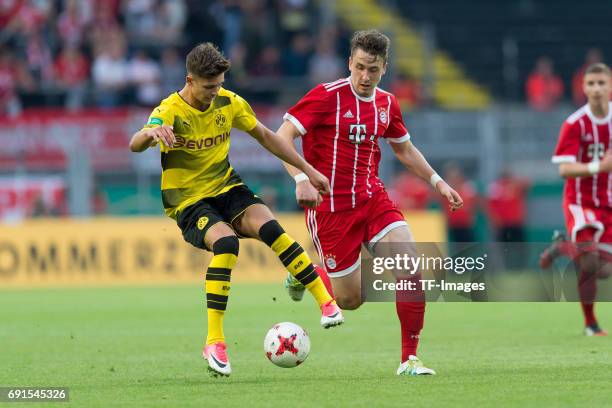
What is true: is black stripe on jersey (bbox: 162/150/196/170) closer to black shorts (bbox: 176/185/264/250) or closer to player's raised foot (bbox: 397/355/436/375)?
black shorts (bbox: 176/185/264/250)

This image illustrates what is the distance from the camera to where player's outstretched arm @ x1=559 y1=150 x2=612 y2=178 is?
10695 mm

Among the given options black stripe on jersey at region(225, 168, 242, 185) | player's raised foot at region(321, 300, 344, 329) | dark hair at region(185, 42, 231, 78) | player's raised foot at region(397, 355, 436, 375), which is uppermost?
dark hair at region(185, 42, 231, 78)

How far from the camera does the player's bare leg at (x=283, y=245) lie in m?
8.66

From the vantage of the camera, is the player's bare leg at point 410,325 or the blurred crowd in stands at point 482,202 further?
the blurred crowd in stands at point 482,202

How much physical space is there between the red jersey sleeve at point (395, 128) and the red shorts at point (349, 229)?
407 mm

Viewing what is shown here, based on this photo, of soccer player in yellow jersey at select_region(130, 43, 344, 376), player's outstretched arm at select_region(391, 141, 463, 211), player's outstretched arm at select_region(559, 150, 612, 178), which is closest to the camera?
soccer player in yellow jersey at select_region(130, 43, 344, 376)

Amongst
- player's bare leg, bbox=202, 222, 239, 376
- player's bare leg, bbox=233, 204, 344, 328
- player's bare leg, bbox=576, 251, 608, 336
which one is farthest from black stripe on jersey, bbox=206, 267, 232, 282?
player's bare leg, bbox=576, 251, 608, 336

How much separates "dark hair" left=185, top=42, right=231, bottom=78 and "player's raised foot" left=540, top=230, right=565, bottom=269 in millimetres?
4025

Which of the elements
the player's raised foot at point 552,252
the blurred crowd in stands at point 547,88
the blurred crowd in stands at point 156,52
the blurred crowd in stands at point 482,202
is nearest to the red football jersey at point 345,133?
the player's raised foot at point 552,252

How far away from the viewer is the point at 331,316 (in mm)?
8484

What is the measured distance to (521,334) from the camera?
11867mm

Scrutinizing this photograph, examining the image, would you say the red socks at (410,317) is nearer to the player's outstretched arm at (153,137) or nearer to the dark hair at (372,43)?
the dark hair at (372,43)

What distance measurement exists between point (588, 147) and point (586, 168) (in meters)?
0.42

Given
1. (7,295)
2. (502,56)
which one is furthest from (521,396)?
(502,56)
